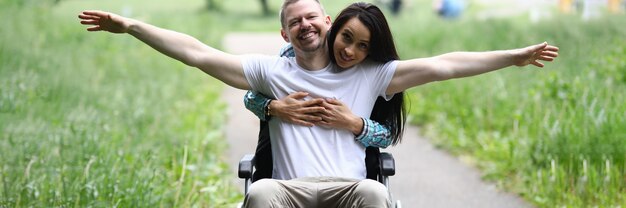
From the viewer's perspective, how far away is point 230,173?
7.52 meters

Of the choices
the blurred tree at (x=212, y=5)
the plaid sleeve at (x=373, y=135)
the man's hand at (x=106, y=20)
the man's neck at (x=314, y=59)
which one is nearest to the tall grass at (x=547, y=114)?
the plaid sleeve at (x=373, y=135)

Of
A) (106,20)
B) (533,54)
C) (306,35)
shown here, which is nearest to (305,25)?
(306,35)

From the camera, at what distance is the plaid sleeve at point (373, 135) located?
4.40 m

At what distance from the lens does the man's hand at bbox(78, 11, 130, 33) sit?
170 inches

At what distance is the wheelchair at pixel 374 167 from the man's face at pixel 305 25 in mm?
538

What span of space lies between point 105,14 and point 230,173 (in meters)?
3.33

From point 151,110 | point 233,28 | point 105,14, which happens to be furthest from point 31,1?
point 233,28

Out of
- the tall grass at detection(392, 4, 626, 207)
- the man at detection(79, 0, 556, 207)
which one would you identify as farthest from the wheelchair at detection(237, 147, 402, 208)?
the tall grass at detection(392, 4, 626, 207)


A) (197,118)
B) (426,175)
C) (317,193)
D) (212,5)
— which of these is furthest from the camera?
(212,5)

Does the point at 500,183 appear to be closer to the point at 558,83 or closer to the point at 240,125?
the point at 558,83

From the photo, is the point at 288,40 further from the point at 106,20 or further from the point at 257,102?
the point at 106,20

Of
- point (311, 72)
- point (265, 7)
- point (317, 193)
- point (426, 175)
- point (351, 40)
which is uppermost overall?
point (265, 7)

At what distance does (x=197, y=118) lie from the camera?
995 cm

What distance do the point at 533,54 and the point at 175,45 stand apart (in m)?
1.49
